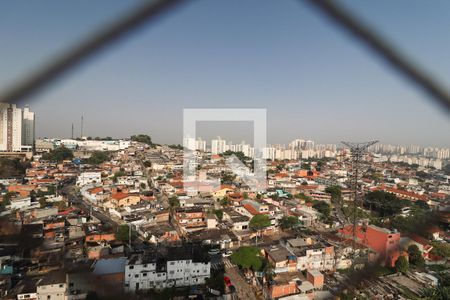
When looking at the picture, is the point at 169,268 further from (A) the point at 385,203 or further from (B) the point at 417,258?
(A) the point at 385,203

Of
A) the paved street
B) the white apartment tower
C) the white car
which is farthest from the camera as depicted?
the white apartment tower

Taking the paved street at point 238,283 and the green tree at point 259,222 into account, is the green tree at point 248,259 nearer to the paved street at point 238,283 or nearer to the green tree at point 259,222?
the paved street at point 238,283

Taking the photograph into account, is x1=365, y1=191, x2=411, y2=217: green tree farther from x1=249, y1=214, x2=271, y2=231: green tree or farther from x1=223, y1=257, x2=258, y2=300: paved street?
x1=223, y1=257, x2=258, y2=300: paved street

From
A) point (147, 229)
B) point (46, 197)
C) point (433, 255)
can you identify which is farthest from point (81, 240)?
point (433, 255)

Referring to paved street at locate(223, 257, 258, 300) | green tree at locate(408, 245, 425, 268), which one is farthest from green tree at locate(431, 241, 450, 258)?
paved street at locate(223, 257, 258, 300)

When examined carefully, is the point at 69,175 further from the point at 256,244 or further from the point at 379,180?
the point at 379,180

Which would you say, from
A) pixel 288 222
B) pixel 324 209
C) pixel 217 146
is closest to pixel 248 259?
pixel 288 222
